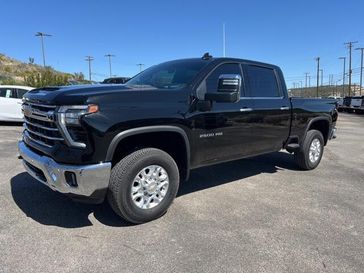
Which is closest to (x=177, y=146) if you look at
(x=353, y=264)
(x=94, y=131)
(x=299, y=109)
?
(x=94, y=131)

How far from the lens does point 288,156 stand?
8875 mm

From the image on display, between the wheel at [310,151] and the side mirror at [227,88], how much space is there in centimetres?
303

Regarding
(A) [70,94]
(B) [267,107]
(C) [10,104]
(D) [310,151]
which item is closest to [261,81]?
(B) [267,107]

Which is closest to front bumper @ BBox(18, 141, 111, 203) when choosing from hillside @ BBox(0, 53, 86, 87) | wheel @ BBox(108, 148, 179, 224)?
wheel @ BBox(108, 148, 179, 224)

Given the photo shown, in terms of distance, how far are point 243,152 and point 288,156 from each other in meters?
3.61

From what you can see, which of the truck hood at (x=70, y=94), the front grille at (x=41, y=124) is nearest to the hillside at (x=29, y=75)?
the front grille at (x=41, y=124)

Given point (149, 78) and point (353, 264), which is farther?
point (149, 78)

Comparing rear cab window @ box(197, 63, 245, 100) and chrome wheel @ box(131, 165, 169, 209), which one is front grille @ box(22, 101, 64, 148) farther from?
rear cab window @ box(197, 63, 245, 100)

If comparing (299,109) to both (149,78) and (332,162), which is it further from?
(149,78)

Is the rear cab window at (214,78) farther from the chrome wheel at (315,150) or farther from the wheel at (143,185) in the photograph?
the chrome wheel at (315,150)

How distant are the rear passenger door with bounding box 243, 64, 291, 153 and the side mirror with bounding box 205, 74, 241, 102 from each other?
113 centimetres

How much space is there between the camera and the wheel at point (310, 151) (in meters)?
7.10

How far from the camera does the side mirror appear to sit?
452 cm

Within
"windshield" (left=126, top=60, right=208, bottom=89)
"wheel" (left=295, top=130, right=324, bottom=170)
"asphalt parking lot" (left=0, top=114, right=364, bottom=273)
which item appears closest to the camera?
"asphalt parking lot" (left=0, top=114, right=364, bottom=273)
